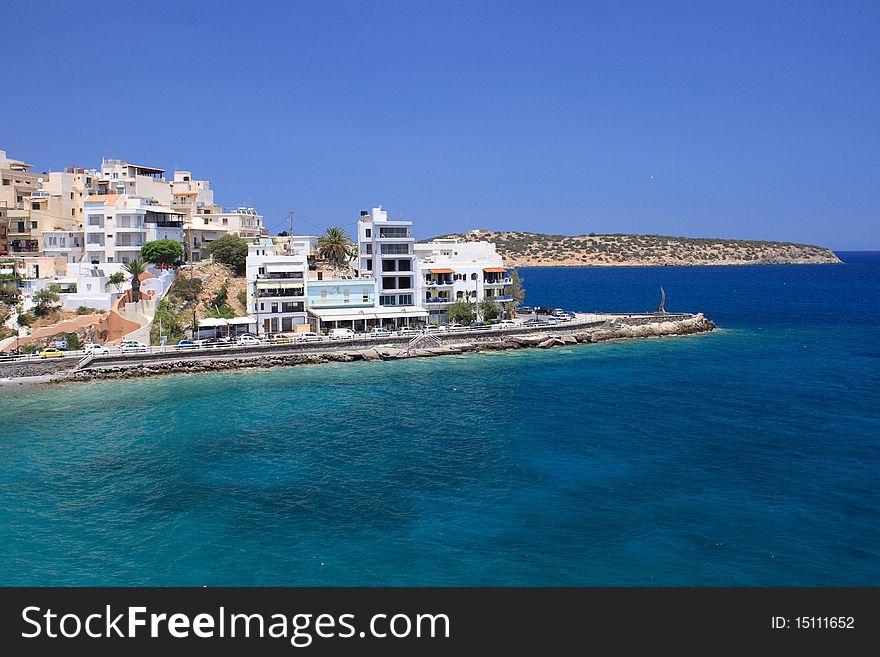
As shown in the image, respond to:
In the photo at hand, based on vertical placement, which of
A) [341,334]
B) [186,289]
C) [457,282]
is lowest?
[341,334]

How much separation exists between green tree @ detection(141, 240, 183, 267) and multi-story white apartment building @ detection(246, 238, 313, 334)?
8607 millimetres

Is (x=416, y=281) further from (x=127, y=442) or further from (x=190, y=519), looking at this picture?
(x=190, y=519)

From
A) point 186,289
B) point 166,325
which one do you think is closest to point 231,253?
point 186,289

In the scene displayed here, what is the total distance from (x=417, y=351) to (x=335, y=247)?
75.1 ft

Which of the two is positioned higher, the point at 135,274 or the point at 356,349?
the point at 135,274

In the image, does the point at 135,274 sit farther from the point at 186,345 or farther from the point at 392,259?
the point at 392,259

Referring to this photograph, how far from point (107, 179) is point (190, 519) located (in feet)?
255

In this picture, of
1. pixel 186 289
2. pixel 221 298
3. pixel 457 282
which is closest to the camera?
pixel 186 289

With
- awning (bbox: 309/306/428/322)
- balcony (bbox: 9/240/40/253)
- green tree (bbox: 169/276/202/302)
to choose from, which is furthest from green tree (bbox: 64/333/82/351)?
balcony (bbox: 9/240/40/253)

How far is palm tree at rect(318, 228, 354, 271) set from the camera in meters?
81.1

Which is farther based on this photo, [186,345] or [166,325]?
[166,325]

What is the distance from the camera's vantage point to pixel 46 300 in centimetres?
6216

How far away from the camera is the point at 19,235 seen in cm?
7638

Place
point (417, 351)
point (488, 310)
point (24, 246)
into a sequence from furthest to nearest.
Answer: point (24, 246) → point (488, 310) → point (417, 351)
